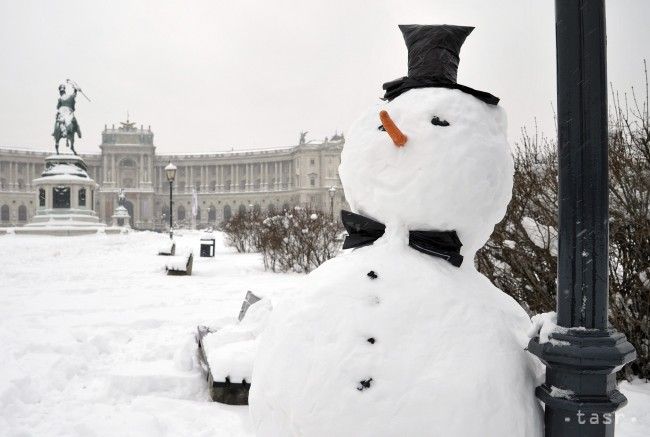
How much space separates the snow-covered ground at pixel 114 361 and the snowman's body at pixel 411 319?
169 cm

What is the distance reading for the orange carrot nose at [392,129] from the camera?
2.03 m

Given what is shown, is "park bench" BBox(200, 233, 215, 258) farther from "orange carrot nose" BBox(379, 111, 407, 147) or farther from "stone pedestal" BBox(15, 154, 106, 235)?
"orange carrot nose" BBox(379, 111, 407, 147)

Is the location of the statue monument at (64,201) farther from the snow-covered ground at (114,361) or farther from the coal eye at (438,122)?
the coal eye at (438,122)

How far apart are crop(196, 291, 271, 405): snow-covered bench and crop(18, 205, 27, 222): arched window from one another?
98.7m

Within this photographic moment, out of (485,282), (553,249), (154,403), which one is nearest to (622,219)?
(553,249)

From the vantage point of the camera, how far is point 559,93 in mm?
1903

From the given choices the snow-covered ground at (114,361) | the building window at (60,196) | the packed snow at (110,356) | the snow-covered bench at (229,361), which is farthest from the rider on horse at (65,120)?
the snow-covered bench at (229,361)

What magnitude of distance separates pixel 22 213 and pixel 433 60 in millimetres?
103159

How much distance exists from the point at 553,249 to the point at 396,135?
352cm

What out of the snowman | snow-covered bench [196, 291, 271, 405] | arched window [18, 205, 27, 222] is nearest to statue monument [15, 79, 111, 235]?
snow-covered bench [196, 291, 271, 405]

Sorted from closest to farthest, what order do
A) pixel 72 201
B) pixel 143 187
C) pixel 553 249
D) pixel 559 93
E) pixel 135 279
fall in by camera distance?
pixel 559 93 < pixel 553 249 < pixel 135 279 < pixel 72 201 < pixel 143 187

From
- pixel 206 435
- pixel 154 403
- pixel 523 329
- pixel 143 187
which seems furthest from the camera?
pixel 143 187

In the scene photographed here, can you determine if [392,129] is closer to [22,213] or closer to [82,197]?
[82,197]

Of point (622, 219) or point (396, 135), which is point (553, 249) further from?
point (396, 135)
